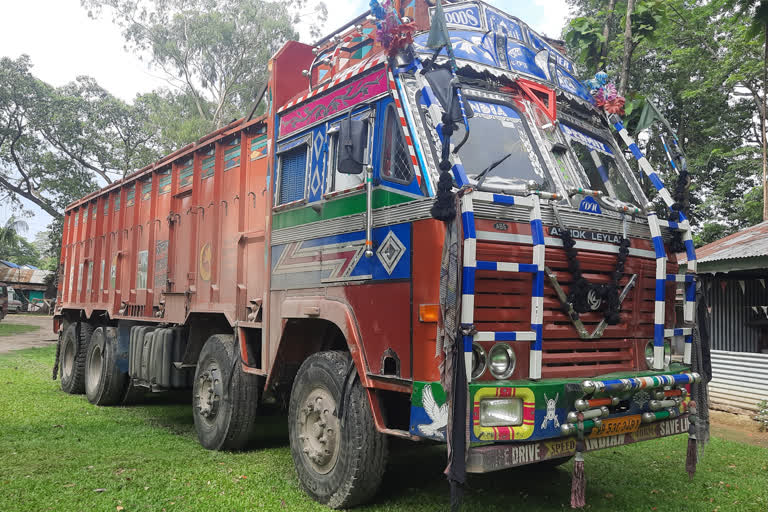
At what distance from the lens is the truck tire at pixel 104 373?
9328 mm

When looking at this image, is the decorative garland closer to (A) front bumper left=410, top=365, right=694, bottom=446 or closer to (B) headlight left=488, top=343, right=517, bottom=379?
(A) front bumper left=410, top=365, right=694, bottom=446

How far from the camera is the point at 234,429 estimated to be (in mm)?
6125

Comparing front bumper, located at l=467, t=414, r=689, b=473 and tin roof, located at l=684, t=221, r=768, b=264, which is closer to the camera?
front bumper, located at l=467, t=414, r=689, b=473

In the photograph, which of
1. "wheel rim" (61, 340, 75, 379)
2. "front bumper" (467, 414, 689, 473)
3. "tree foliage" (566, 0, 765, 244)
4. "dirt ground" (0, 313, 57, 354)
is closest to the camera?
"front bumper" (467, 414, 689, 473)

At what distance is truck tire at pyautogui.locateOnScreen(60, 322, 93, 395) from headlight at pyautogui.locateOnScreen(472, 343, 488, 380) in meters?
8.91

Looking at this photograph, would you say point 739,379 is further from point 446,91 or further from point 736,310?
point 446,91

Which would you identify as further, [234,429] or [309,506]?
[234,429]

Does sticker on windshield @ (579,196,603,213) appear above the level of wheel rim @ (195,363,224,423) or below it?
above

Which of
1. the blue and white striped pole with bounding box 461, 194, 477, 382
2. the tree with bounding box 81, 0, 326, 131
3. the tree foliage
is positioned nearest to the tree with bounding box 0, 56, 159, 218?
the tree with bounding box 81, 0, 326, 131

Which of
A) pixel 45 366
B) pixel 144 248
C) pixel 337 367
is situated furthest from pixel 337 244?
pixel 45 366

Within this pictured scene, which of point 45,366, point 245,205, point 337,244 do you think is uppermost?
point 245,205

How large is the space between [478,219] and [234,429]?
367 centimetres

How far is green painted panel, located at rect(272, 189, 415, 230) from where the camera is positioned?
428cm

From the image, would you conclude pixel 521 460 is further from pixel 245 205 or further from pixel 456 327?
pixel 245 205
